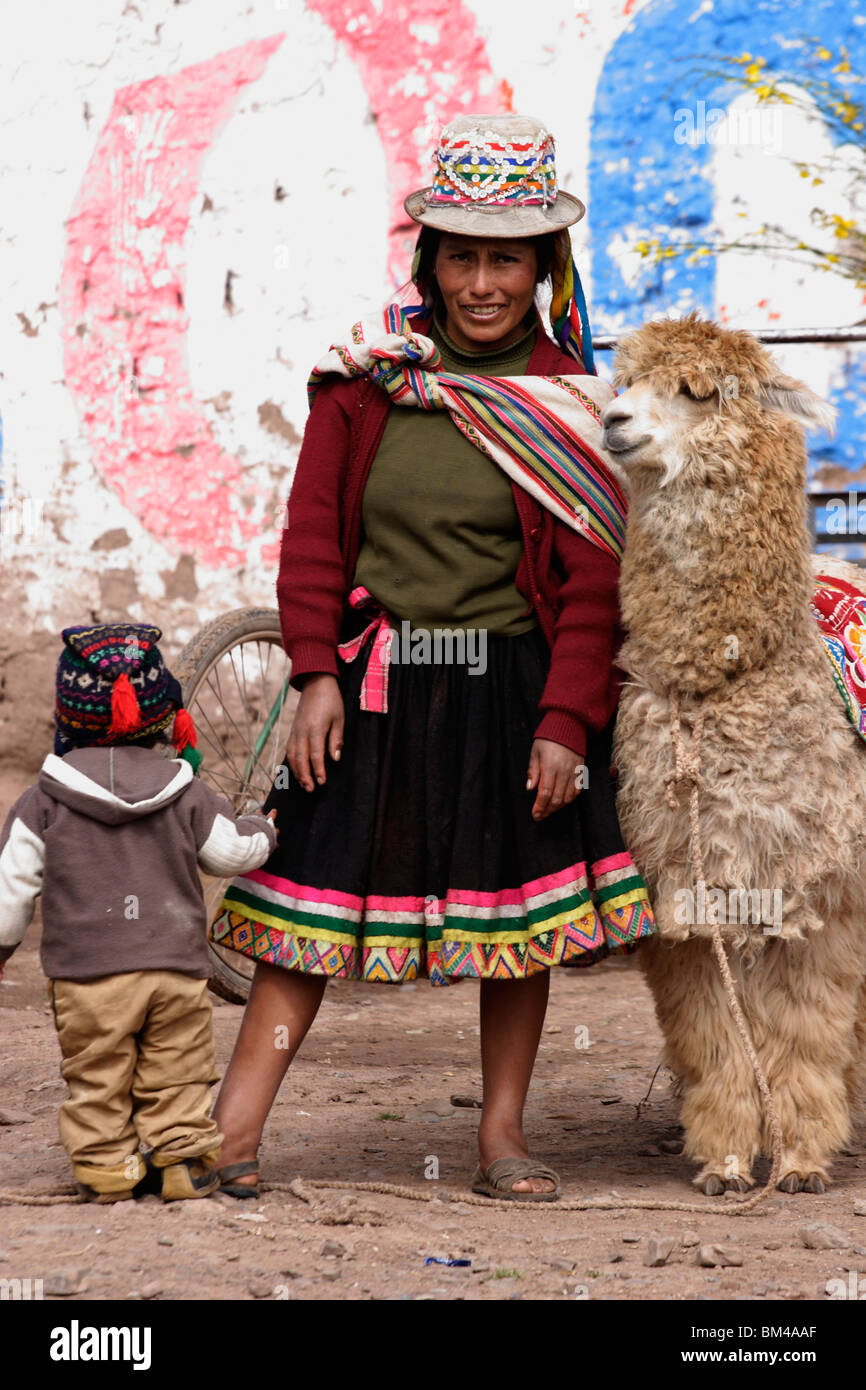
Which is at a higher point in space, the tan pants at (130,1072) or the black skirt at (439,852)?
the black skirt at (439,852)

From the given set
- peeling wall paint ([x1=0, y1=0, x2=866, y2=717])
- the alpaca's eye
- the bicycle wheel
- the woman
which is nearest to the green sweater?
the woman

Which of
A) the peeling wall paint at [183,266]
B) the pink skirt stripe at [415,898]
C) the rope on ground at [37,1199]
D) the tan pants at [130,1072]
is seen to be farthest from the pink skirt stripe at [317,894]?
the peeling wall paint at [183,266]

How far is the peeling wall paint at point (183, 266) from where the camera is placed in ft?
18.5

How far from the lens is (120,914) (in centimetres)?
266

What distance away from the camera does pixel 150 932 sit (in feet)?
8.76

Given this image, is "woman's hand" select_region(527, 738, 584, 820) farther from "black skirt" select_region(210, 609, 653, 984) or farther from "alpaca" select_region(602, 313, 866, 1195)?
"alpaca" select_region(602, 313, 866, 1195)

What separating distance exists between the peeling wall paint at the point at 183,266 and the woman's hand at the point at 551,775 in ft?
→ 9.80

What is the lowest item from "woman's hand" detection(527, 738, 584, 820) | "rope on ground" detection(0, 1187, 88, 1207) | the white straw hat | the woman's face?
"rope on ground" detection(0, 1187, 88, 1207)

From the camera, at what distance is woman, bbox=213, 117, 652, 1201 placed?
112 inches

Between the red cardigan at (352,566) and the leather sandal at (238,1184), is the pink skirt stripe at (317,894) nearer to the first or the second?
the red cardigan at (352,566)

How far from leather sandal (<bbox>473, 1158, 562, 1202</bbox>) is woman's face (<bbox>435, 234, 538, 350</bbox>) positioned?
1.58 m

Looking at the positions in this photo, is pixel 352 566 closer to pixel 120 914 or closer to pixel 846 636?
pixel 120 914

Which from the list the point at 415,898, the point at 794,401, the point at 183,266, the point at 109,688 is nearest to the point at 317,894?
the point at 415,898

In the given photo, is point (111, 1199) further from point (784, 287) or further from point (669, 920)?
point (784, 287)
